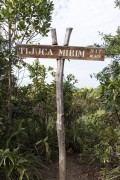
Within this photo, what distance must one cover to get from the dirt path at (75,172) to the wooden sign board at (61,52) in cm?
246

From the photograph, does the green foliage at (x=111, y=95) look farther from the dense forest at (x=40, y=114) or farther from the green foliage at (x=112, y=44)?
the green foliage at (x=112, y=44)

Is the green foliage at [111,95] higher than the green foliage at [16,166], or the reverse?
the green foliage at [111,95]

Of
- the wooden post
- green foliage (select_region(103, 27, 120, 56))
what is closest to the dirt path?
the wooden post

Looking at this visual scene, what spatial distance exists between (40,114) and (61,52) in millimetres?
2440

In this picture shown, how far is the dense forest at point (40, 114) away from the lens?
6.35 meters

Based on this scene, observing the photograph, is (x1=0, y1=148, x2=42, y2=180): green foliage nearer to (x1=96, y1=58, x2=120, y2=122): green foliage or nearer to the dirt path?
the dirt path

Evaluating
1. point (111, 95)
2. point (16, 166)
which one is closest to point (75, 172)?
point (16, 166)

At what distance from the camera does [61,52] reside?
19.2 ft

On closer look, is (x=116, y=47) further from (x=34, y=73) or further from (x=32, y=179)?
(x=32, y=179)

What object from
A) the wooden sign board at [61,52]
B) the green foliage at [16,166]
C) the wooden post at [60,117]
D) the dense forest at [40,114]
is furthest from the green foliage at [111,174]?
the wooden sign board at [61,52]

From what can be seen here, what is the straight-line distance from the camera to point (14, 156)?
21.0ft

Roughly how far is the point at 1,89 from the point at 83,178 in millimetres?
2481

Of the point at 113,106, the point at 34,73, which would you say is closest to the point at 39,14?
the point at 34,73

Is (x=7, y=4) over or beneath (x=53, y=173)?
over
